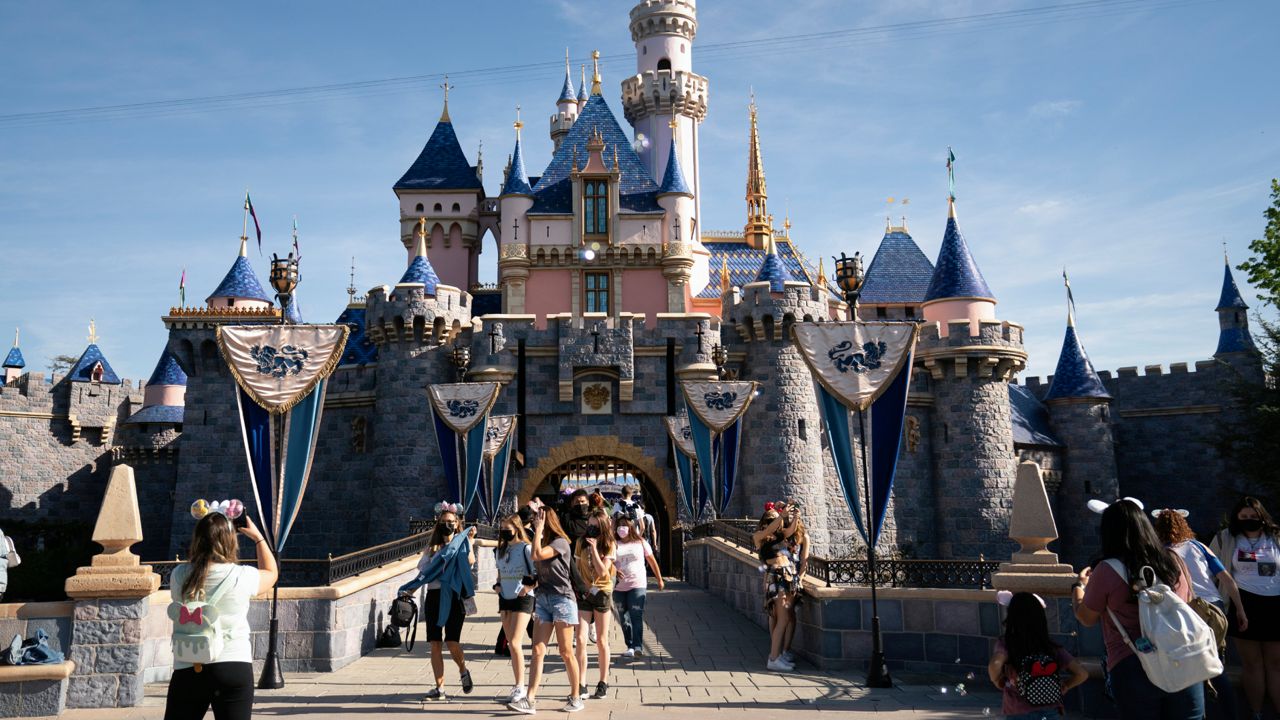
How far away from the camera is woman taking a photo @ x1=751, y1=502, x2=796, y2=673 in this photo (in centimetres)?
953

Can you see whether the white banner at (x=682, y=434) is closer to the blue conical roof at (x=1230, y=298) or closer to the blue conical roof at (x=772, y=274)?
the blue conical roof at (x=772, y=274)

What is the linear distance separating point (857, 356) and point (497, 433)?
1224cm

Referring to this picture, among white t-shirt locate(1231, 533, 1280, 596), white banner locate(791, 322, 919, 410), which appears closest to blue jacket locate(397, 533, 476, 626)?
white banner locate(791, 322, 919, 410)

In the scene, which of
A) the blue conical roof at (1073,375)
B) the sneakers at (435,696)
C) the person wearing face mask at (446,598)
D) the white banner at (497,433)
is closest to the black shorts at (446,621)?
the person wearing face mask at (446,598)

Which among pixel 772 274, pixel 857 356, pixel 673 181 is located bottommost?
pixel 857 356

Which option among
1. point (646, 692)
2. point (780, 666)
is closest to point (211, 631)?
point (646, 692)

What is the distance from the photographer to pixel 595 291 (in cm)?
3061

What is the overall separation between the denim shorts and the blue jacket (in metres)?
0.73

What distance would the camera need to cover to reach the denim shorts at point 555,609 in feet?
25.1

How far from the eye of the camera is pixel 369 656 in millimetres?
10602

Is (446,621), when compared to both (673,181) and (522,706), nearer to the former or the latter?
(522,706)

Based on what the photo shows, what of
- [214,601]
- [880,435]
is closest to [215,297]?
[880,435]

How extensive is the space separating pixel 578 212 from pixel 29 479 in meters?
20.0

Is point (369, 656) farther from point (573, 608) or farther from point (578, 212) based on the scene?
point (578, 212)
